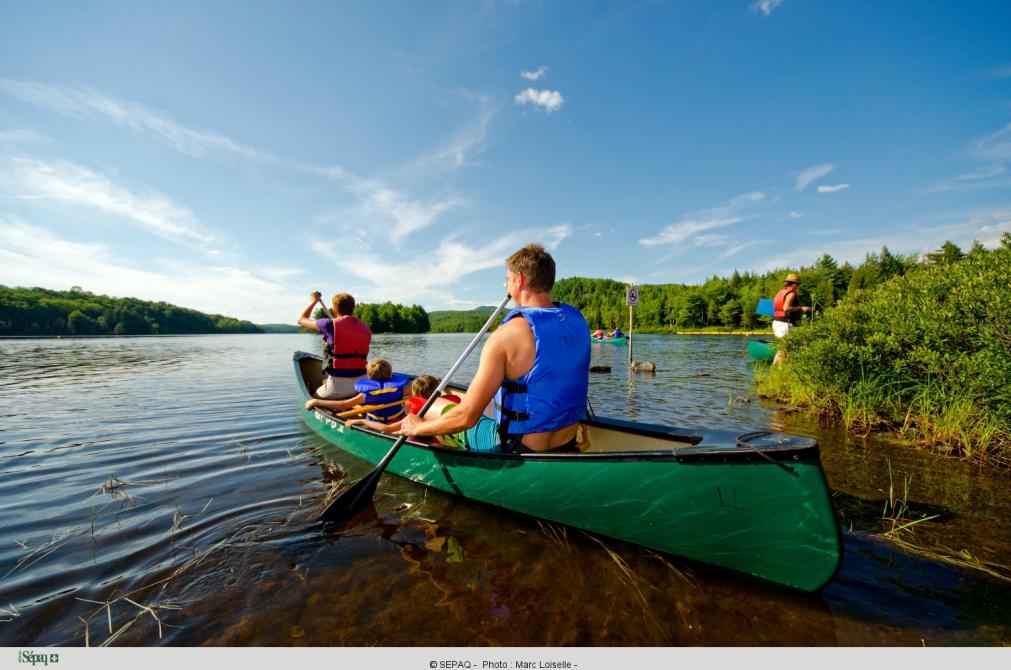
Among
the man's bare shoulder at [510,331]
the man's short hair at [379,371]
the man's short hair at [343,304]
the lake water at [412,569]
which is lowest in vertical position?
the lake water at [412,569]

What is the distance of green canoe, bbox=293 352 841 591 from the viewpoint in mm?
2396

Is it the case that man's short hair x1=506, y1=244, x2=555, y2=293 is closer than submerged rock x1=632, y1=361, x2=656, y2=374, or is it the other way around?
man's short hair x1=506, y1=244, x2=555, y2=293

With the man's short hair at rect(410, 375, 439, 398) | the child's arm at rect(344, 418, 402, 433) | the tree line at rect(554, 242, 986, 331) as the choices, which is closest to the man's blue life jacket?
the man's short hair at rect(410, 375, 439, 398)

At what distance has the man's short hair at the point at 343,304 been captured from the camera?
685cm

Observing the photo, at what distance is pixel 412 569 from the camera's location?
3209mm

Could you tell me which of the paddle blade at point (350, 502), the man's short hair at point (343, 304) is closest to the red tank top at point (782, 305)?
the man's short hair at point (343, 304)

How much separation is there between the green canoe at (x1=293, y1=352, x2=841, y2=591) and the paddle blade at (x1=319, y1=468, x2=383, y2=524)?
1082 mm

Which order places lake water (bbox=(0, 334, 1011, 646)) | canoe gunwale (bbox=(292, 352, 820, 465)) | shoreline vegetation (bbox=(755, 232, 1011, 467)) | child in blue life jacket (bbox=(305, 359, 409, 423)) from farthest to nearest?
child in blue life jacket (bbox=(305, 359, 409, 423))
shoreline vegetation (bbox=(755, 232, 1011, 467))
lake water (bbox=(0, 334, 1011, 646))
canoe gunwale (bbox=(292, 352, 820, 465))

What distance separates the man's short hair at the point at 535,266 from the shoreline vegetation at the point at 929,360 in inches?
208

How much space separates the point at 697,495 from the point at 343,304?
6.22 meters

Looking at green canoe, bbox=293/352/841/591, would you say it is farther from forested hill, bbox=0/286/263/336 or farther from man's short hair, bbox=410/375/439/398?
forested hill, bbox=0/286/263/336

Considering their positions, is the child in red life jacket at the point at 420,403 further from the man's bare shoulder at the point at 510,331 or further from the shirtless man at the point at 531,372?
the man's bare shoulder at the point at 510,331

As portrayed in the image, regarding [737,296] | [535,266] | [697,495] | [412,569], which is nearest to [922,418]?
[697,495]

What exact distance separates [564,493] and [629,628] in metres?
1.05
